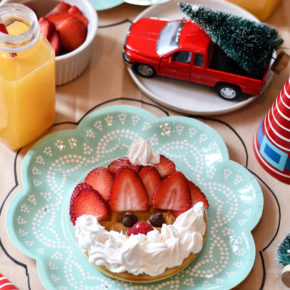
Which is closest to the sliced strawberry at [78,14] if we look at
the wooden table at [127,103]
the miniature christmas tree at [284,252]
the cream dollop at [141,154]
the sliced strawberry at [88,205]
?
the wooden table at [127,103]

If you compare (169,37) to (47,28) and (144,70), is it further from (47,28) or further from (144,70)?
(47,28)

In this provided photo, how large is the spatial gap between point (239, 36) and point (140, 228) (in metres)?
0.56

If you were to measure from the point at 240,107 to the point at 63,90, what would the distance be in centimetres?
48

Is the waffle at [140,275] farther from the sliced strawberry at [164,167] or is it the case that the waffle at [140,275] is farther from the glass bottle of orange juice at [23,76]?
the glass bottle of orange juice at [23,76]

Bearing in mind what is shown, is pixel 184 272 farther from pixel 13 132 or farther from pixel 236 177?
pixel 13 132

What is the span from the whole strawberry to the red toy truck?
1.55 ft

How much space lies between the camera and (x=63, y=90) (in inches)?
64.3

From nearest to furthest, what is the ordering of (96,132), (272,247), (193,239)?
1. (193,239)
2. (272,247)
3. (96,132)

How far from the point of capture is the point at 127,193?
54.0 inches

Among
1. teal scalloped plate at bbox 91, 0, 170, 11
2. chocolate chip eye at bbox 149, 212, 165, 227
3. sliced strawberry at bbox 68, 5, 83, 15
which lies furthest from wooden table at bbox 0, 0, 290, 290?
chocolate chip eye at bbox 149, 212, 165, 227

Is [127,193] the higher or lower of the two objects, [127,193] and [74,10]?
the lower

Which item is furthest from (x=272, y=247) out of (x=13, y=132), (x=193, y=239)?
(x=13, y=132)

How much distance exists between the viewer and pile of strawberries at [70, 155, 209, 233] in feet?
4.45


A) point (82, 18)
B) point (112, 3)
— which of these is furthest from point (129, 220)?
point (112, 3)
